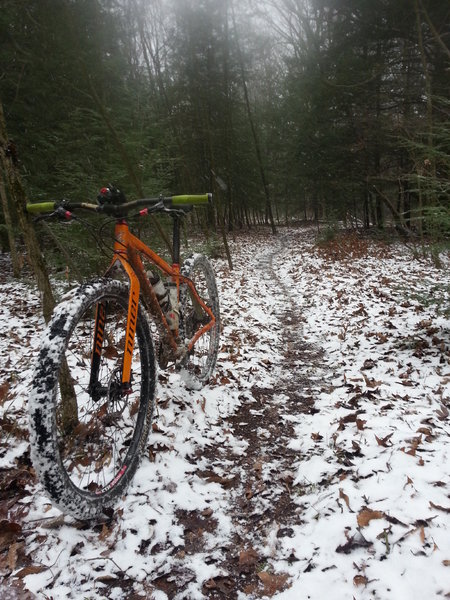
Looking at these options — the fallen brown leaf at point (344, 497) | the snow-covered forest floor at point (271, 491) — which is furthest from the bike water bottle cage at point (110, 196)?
the fallen brown leaf at point (344, 497)

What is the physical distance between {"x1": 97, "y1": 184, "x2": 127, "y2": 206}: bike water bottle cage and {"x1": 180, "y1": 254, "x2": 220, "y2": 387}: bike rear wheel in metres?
1.43

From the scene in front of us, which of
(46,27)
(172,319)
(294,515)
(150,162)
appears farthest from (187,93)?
(294,515)

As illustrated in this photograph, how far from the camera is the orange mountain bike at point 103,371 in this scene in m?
1.94

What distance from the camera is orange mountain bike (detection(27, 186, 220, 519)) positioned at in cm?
194

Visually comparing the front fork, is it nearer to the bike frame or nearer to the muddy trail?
the bike frame

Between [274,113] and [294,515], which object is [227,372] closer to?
[294,515]

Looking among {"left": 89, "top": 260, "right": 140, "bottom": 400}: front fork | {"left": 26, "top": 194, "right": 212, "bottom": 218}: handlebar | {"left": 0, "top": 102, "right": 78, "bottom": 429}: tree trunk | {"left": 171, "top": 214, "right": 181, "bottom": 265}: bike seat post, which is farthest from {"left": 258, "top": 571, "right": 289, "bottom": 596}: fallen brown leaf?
{"left": 171, "top": 214, "right": 181, "bottom": 265}: bike seat post

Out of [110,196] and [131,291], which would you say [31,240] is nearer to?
[110,196]

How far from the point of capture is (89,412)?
9.22ft

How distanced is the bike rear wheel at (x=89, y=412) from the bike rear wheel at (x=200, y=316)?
1065mm

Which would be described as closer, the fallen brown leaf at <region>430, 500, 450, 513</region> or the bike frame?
the fallen brown leaf at <region>430, 500, 450, 513</region>

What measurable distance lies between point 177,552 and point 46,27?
811cm

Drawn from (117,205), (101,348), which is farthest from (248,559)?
(117,205)

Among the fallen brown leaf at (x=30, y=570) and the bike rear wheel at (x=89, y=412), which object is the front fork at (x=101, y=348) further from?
the fallen brown leaf at (x=30, y=570)
